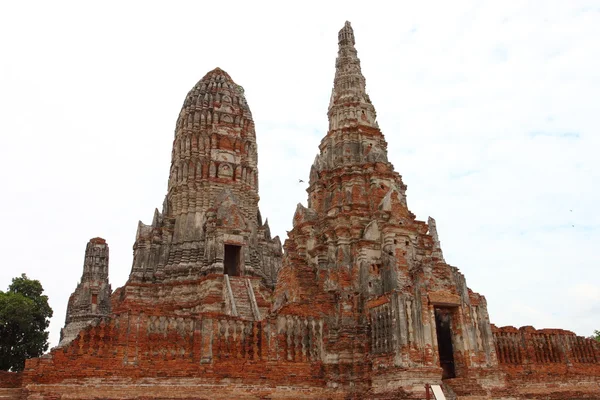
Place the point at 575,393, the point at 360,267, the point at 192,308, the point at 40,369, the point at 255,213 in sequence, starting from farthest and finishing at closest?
the point at 255,213 < the point at 192,308 < the point at 575,393 < the point at 360,267 < the point at 40,369

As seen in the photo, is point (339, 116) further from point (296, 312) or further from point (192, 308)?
point (192, 308)

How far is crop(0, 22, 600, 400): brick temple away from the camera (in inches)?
554

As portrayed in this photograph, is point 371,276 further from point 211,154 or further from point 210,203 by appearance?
point 211,154

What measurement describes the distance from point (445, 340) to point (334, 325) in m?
3.77

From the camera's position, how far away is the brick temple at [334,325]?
14.1 metres

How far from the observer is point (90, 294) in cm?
3225

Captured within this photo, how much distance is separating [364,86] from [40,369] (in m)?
16.0

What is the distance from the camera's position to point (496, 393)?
51.6 ft

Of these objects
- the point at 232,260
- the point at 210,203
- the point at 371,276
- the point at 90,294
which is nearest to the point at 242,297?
the point at 232,260

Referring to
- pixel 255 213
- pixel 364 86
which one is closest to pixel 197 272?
pixel 255 213

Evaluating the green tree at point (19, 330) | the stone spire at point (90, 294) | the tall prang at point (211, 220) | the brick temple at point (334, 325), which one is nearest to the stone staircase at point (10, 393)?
the brick temple at point (334, 325)

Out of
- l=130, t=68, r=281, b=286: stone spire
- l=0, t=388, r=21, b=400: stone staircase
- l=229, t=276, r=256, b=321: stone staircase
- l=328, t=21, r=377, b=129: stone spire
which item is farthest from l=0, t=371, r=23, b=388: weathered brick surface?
l=328, t=21, r=377, b=129: stone spire

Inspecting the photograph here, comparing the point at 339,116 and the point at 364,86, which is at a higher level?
the point at 364,86

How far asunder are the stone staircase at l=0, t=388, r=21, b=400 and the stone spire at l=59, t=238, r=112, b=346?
59.5 feet
